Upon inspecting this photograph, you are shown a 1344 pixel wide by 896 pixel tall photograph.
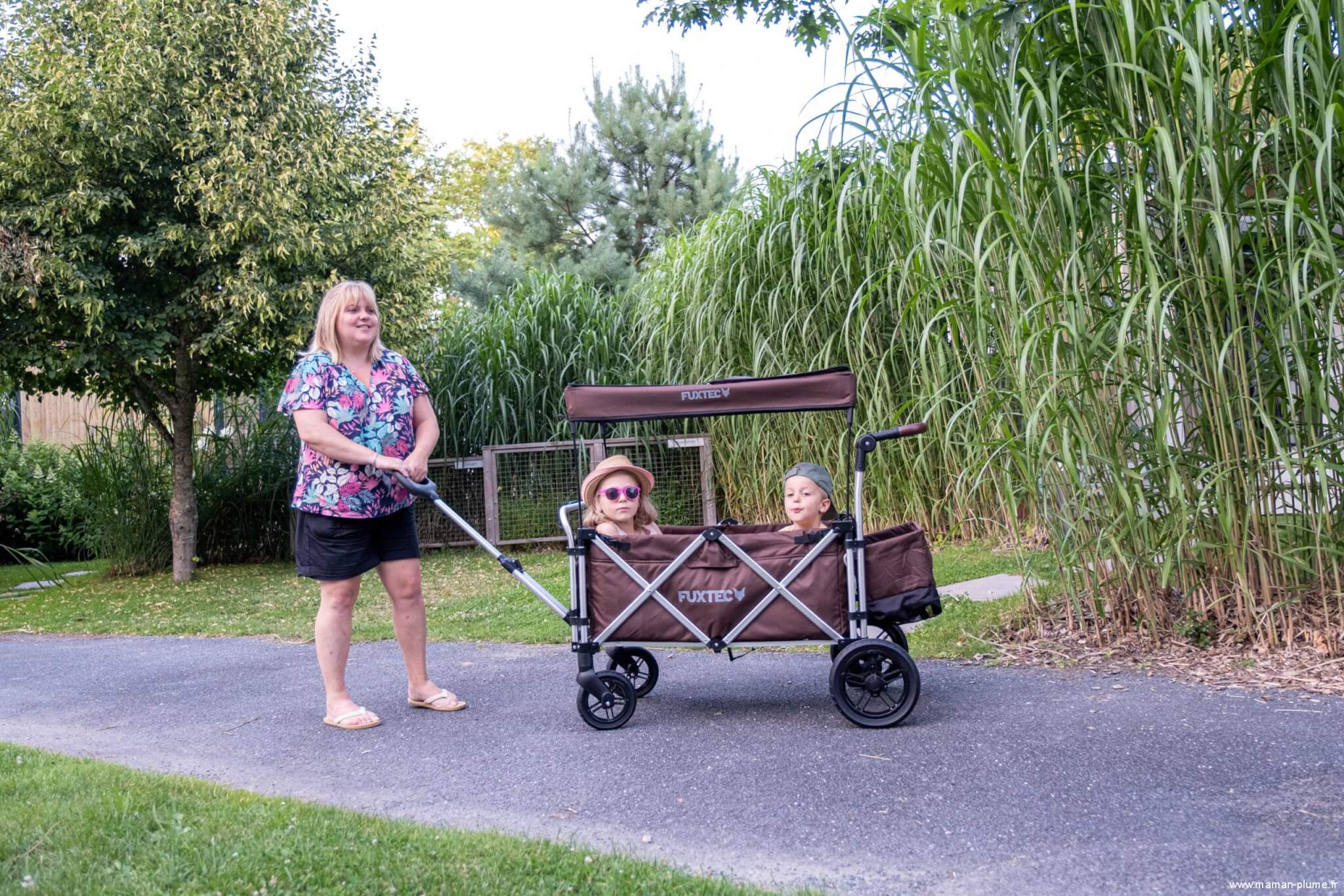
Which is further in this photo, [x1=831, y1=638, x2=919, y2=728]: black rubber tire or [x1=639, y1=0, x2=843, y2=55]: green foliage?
[x1=639, y1=0, x2=843, y2=55]: green foliage

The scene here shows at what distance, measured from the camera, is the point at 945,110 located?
189 inches

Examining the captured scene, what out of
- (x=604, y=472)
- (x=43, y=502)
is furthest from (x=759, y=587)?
(x=43, y=502)

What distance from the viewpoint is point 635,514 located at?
4637 mm

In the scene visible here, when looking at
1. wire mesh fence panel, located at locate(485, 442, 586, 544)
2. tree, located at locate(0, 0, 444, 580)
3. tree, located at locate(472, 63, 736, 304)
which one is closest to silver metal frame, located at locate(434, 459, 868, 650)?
tree, located at locate(0, 0, 444, 580)

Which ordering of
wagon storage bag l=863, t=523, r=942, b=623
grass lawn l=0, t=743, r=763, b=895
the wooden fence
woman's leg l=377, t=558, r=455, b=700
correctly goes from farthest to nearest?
the wooden fence
woman's leg l=377, t=558, r=455, b=700
wagon storage bag l=863, t=523, r=942, b=623
grass lawn l=0, t=743, r=763, b=895

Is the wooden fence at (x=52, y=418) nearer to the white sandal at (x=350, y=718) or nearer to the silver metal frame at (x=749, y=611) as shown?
the white sandal at (x=350, y=718)

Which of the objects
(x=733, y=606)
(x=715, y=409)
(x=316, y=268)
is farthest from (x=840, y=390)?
(x=316, y=268)

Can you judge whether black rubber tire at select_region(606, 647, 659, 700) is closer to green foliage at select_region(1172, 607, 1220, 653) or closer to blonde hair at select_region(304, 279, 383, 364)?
blonde hair at select_region(304, 279, 383, 364)

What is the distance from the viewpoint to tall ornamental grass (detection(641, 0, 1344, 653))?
3.96m

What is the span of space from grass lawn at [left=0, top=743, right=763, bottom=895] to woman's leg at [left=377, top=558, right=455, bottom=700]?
123 cm

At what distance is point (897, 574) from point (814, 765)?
83cm

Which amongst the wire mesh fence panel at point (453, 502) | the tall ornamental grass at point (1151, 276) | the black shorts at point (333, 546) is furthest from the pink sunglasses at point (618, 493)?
the wire mesh fence panel at point (453, 502)

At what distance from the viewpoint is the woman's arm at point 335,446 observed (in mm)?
4039

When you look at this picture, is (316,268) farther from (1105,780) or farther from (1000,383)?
(1105,780)
